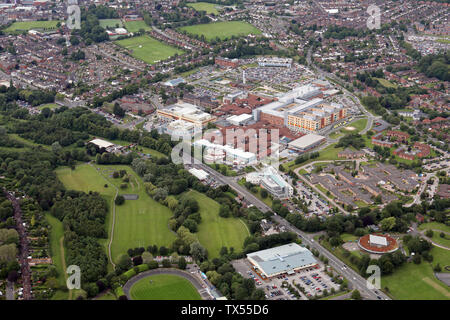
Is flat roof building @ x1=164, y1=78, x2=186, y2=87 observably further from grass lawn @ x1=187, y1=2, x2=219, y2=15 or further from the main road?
grass lawn @ x1=187, y1=2, x2=219, y2=15

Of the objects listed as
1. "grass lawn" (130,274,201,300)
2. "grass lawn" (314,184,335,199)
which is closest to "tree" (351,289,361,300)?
"grass lawn" (130,274,201,300)

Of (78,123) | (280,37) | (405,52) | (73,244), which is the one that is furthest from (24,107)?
(405,52)

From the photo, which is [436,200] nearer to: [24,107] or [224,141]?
[224,141]

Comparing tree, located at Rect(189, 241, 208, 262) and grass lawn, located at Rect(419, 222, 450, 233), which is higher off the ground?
tree, located at Rect(189, 241, 208, 262)

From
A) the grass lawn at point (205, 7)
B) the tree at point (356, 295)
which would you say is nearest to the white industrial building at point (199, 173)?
the tree at point (356, 295)

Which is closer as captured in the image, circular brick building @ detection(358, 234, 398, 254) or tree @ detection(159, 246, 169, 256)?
circular brick building @ detection(358, 234, 398, 254)

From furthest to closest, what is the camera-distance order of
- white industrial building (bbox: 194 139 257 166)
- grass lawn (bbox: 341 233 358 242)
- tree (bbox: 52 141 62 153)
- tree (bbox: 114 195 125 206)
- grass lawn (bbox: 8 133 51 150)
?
grass lawn (bbox: 8 133 51 150), tree (bbox: 52 141 62 153), white industrial building (bbox: 194 139 257 166), tree (bbox: 114 195 125 206), grass lawn (bbox: 341 233 358 242)
